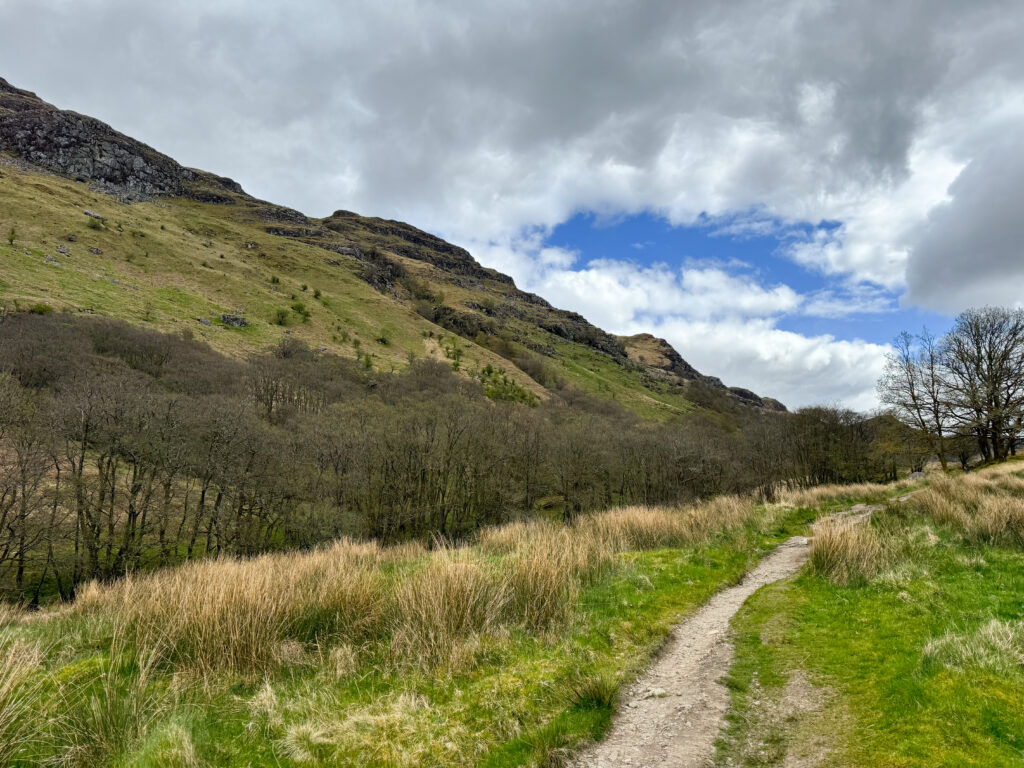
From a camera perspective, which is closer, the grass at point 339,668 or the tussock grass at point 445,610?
the grass at point 339,668

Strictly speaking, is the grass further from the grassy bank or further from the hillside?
the hillside

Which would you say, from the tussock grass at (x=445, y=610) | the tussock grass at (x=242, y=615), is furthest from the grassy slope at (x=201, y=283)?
the tussock grass at (x=445, y=610)

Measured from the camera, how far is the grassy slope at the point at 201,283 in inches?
2475

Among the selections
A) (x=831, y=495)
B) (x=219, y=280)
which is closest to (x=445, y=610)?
(x=831, y=495)

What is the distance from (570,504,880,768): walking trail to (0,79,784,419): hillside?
2801 inches

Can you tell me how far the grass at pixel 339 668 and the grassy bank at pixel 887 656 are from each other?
64.6 inches

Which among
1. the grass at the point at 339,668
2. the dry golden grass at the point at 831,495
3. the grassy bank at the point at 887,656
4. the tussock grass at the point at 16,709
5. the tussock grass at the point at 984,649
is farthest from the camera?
the dry golden grass at the point at 831,495

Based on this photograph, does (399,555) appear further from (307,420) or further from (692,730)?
(307,420)

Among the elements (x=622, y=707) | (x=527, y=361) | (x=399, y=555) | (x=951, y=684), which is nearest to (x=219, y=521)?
(x=399, y=555)

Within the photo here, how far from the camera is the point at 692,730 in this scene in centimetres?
475

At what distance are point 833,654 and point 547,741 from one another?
162 inches

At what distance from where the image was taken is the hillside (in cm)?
6744

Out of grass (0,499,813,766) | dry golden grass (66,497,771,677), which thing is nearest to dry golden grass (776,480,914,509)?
grass (0,499,813,766)

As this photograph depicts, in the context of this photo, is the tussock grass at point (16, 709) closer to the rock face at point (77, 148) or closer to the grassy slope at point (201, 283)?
the grassy slope at point (201, 283)
